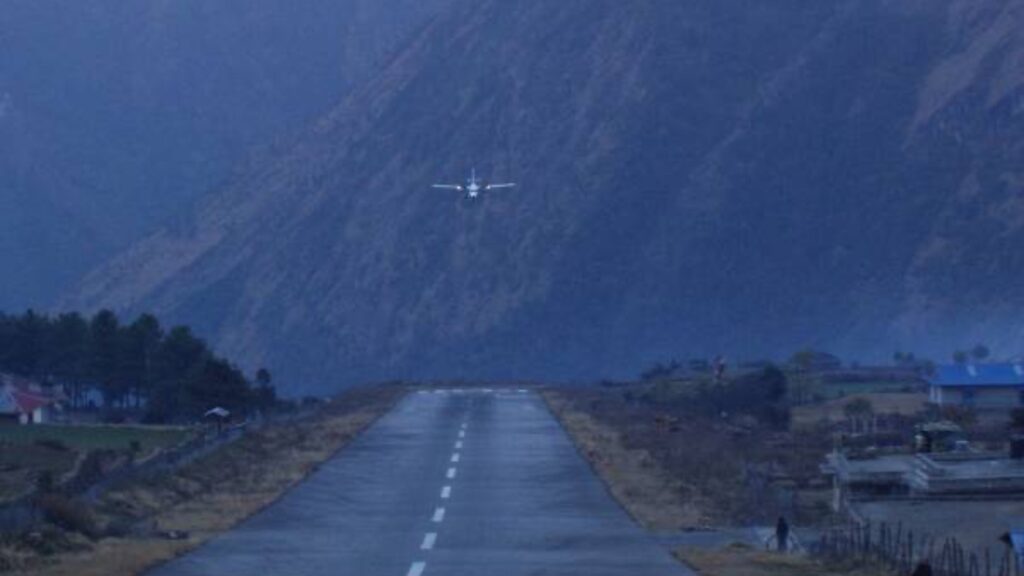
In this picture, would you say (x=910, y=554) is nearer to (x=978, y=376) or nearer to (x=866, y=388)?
(x=978, y=376)

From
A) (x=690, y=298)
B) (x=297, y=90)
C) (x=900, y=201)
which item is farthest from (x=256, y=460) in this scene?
(x=297, y=90)

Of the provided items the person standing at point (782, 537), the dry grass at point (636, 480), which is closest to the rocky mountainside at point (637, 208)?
the dry grass at point (636, 480)

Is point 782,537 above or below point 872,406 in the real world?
below

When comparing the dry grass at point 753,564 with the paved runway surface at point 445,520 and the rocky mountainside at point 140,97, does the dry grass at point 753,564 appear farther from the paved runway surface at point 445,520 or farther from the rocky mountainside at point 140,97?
the rocky mountainside at point 140,97

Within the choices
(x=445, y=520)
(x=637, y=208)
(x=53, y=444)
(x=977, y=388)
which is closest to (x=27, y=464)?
(x=53, y=444)

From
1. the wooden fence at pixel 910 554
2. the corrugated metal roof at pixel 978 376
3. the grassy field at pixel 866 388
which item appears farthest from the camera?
the grassy field at pixel 866 388
